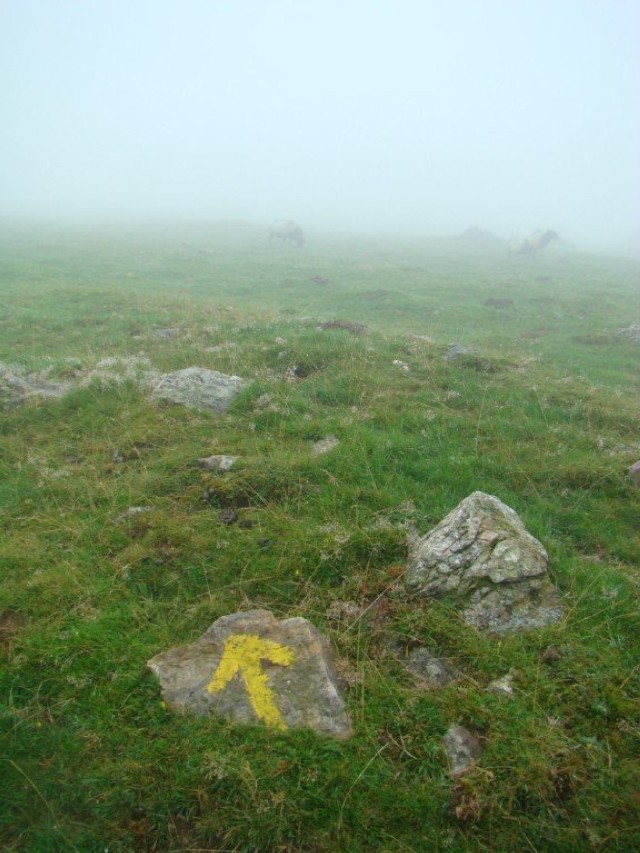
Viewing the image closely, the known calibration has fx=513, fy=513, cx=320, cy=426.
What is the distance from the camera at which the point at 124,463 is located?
25.2 feet

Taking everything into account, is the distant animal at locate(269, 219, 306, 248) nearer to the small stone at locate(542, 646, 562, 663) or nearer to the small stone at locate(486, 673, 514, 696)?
the small stone at locate(542, 646, 562, 663)

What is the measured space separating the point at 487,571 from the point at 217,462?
3.92m

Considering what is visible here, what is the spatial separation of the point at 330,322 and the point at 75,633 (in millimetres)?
13304

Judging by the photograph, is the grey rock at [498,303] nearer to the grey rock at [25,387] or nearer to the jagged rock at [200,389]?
the jagged rock at [200,389]

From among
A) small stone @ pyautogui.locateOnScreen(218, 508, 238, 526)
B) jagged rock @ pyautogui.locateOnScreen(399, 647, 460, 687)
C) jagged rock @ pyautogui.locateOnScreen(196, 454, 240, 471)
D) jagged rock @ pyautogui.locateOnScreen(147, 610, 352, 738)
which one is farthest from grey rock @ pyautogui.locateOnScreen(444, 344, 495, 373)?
jagged rock @ pyautogui.locateOnScreen(147, 610, 352, 738)

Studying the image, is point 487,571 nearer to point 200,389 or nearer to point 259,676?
point 259,676

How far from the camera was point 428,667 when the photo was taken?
14.9 feet

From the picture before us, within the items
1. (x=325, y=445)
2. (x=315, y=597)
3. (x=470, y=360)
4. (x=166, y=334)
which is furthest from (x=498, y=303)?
(x=315, y=597)

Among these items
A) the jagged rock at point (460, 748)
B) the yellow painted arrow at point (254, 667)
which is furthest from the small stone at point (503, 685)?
the yellow painted arrow at point (254, 667)

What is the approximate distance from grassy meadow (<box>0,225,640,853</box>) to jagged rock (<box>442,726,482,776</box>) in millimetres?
82

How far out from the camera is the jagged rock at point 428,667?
4441mm

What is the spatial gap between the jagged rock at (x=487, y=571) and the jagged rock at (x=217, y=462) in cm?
286

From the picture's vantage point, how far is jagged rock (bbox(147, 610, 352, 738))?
13.4 ft

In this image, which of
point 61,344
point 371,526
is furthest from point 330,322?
point 371,526
